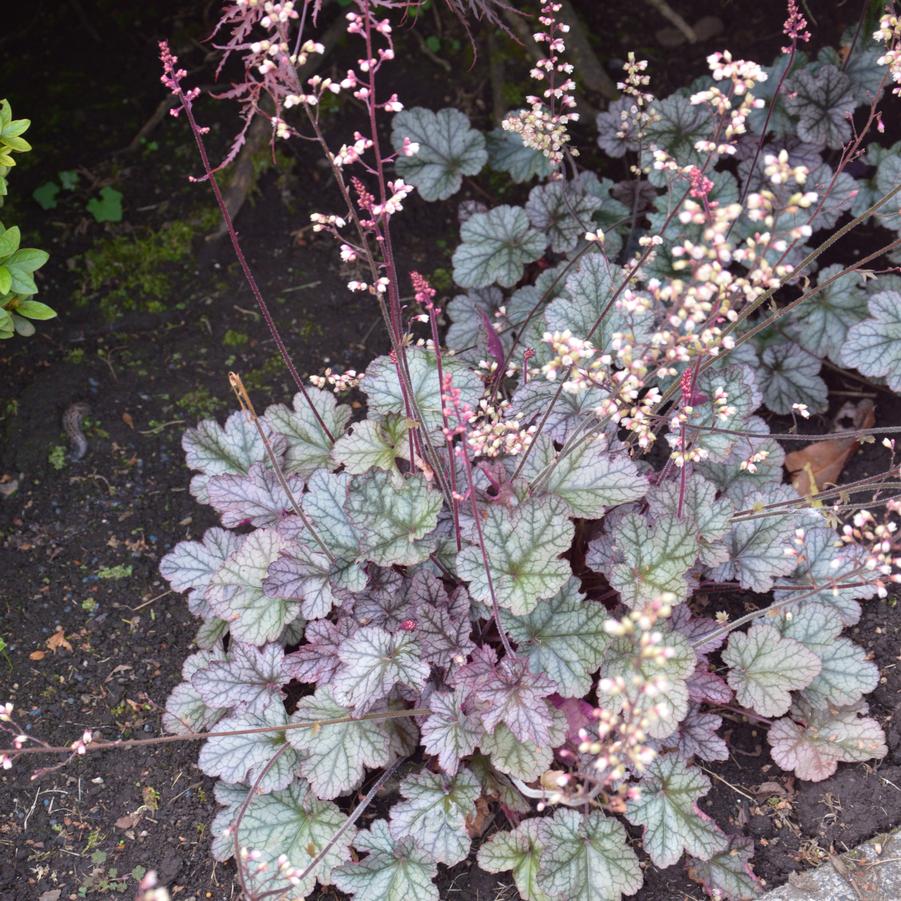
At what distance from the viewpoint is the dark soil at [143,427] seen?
2496 mm

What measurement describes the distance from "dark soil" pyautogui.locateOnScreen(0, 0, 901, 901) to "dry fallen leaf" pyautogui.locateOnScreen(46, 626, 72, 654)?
13 mm

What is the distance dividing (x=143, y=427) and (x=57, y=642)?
794mm

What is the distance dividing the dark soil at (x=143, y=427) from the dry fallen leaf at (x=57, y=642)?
0.01 meters

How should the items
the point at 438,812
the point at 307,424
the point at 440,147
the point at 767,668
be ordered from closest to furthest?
1. the point at 438,812
2. the point at 767,668
3. the point at 307,424
4. the point at 440,147

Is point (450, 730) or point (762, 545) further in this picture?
point (762, 545)

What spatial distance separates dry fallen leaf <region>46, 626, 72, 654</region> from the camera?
2832mm

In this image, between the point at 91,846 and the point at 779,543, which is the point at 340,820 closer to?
the point at 91,846

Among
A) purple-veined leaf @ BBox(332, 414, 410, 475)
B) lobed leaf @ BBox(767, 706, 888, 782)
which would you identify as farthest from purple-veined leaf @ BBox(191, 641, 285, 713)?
lobed leaf @ BBox(767, 706, 888, 782)

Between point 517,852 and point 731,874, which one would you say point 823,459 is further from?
point 517,852


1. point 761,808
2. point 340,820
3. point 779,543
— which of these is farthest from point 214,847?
point 779,543

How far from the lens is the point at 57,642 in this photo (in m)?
2.84

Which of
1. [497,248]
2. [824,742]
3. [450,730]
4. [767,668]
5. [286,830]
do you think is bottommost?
[824,742]

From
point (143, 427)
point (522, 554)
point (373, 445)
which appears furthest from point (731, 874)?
point (143, 427)

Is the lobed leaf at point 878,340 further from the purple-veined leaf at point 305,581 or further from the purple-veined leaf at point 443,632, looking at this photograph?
the purple-veined leaf at point 305,581
